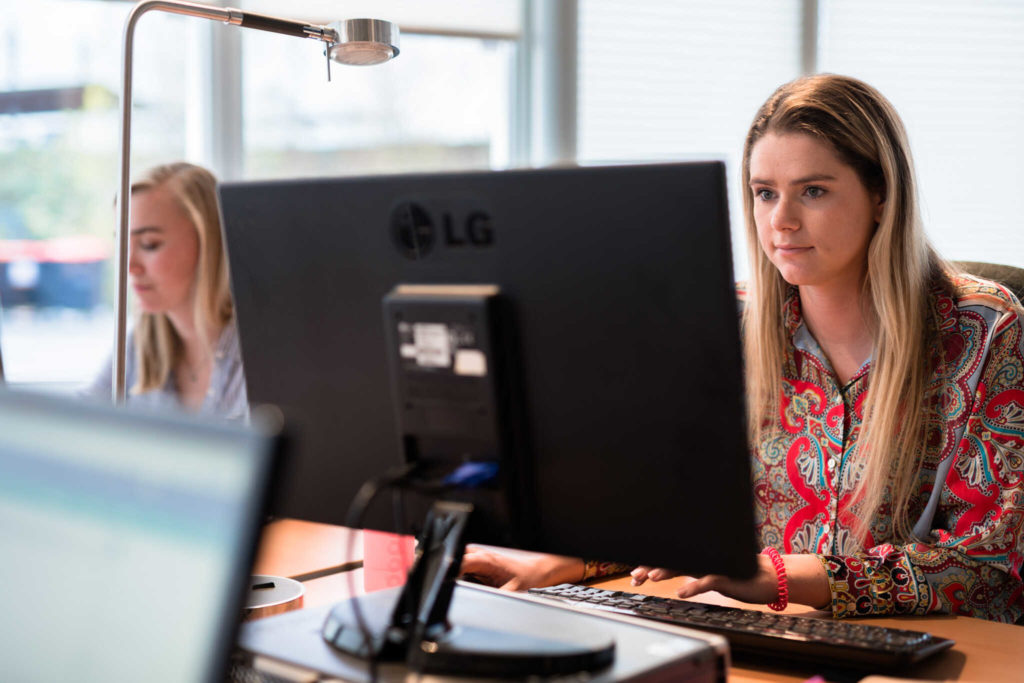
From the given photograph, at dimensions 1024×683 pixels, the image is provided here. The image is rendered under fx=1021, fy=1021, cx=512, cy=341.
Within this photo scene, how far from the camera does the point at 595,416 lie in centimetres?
73

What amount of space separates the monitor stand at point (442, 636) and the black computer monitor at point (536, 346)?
0.09ft

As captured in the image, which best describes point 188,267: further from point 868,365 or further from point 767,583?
point 767,583

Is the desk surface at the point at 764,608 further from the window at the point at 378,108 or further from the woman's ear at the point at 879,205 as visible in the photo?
the window at the point at 378,108

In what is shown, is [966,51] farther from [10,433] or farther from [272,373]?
[10,433]

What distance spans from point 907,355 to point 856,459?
0.16m

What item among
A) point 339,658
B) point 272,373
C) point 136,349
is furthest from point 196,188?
point 339,658

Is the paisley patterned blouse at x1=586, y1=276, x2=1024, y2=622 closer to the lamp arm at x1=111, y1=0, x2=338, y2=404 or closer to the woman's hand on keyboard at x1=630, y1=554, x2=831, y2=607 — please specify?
the woman's hand on keyboard at x1=630, y1=554, x2=831, y2=607

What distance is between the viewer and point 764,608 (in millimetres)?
1120

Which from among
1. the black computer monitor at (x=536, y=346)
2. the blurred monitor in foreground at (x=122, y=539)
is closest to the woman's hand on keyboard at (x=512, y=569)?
the black computer monitor at (x=536, y=346)

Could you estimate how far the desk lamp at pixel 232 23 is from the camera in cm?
120

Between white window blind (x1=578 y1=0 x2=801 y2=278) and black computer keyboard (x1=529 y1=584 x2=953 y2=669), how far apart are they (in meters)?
2.27

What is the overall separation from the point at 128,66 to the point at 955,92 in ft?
10.2

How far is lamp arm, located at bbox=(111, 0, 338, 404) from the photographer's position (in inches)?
47.3

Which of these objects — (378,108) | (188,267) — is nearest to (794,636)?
(188,267)
